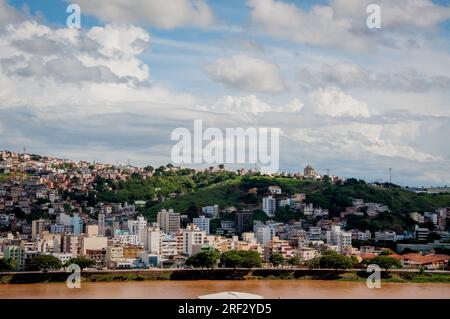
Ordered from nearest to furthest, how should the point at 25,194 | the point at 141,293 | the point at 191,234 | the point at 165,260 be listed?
the point at 141,293, the point at 165,260, the point at 191,234, the point at 25,194

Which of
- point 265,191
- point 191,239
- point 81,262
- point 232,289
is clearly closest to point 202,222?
point 191,239

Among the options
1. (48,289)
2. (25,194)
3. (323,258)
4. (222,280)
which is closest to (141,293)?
(48,289)

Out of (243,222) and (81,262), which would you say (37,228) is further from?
(243,222)

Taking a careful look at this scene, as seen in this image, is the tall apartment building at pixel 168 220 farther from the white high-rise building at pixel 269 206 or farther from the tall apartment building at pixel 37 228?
the white high-rise building at pixel 269 206

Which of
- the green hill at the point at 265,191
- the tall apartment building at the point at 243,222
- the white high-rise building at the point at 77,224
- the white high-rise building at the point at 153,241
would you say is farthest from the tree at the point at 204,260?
the green hill at the point at 265,191

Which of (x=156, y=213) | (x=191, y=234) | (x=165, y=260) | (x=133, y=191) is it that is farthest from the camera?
(x=133, y=191)

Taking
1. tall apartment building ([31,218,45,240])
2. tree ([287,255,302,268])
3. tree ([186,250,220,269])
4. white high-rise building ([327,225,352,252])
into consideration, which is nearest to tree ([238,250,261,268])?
tree ([186,250,220,269])
